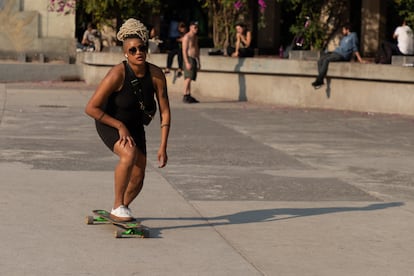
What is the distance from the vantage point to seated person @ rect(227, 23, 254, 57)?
23109mm

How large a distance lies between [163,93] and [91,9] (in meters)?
18.5

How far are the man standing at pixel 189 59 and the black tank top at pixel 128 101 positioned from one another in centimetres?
1297

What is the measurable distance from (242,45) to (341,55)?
301cm

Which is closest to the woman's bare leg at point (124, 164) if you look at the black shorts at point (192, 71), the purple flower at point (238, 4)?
the black shorts at point (192, 71)

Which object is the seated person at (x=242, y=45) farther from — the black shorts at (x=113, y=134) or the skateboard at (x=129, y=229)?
the skateboard at (x=129, y=229)

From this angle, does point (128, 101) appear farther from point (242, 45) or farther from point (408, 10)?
point (242, 45)

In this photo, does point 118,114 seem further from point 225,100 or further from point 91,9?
point 91,9

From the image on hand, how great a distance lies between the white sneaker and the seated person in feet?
48.0

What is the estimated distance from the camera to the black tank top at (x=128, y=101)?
8609mm

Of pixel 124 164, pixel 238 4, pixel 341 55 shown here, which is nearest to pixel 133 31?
pixel 124 164

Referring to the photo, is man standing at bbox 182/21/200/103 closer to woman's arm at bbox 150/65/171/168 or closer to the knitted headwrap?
woman's arm at bbox 150/65/171/168

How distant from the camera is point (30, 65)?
87.9 ft

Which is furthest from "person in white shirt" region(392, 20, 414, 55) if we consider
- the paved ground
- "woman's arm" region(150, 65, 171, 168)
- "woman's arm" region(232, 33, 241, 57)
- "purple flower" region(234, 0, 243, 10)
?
"woman's arm" region(150, 65, 171, 168)

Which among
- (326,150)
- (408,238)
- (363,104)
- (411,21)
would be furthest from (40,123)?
(408,238)
